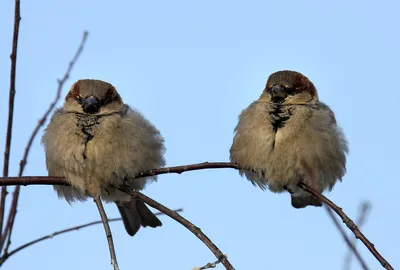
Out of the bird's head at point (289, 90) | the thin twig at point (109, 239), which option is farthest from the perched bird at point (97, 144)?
the bird's head at point (289, 90)

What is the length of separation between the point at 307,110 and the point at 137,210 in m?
1.57

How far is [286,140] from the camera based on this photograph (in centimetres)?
362

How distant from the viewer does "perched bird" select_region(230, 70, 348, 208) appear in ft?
12.0

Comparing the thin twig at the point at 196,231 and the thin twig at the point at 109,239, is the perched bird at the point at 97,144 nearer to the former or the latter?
the thin twig at the point at 109,239

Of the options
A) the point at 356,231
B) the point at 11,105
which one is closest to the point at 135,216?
the point at 11,105

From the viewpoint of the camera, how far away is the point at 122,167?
3.43 meters

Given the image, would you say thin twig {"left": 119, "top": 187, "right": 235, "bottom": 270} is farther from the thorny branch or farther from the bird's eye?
the bird's eye

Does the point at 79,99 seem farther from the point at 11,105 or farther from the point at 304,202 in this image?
the point at 304,202

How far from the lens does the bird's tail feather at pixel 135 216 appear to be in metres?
4.68

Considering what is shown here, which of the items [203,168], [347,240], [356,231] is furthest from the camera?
[203,168]

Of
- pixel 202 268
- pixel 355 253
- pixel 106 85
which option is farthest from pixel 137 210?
pixel 355 253

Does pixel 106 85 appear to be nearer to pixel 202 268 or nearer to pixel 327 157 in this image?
pixel 327 157

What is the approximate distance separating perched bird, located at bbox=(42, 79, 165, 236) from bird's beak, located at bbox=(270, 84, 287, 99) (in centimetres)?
76

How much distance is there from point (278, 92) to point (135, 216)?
4.74 feet
